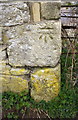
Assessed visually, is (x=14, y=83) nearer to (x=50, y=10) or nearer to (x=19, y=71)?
(x=19, y=71)

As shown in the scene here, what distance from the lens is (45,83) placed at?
240 cm

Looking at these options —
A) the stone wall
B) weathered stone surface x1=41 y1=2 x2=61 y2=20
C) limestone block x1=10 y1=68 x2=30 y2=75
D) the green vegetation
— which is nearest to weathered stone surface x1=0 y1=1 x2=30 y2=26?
the stone wall

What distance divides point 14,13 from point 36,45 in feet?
1.35

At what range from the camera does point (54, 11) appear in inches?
84.7

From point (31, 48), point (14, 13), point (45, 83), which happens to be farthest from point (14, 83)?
point (14, 13)

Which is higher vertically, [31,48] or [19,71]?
[31,48]

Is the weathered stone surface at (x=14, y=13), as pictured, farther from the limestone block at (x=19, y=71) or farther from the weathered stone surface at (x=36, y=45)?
the limestone block at (x=19, y=71)

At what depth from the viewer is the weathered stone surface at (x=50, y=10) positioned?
2123mm

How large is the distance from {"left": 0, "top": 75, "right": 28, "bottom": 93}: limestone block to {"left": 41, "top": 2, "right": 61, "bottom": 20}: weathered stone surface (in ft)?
2.56

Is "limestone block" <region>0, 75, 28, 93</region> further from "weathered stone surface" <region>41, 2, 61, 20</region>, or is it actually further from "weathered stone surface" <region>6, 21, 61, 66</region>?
"weathered stone surface" <region>41, 2, 61, 20</region>

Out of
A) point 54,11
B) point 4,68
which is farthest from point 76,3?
point 4,68

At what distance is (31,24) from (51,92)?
85 centimetres

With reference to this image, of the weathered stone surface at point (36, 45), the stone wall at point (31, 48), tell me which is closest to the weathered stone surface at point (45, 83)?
the stone wall at point (31, 48)

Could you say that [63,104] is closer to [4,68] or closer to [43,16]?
[4,68]
